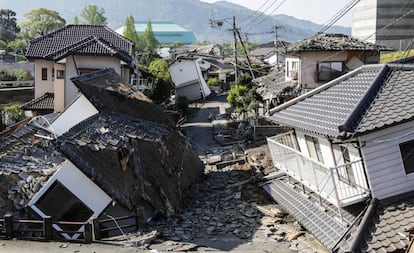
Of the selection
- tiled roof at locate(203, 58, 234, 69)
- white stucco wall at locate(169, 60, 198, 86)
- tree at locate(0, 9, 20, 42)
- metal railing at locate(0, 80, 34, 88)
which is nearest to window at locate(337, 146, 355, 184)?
white stucco wall at locate(169, 60, 198, 86)

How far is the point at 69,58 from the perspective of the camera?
1184 inches

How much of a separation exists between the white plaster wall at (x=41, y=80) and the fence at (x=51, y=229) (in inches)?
866

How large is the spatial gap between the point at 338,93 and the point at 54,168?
29.8 ft

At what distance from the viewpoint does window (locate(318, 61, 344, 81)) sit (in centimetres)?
2888

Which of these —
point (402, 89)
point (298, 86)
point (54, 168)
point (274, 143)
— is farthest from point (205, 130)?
point (402, 89)

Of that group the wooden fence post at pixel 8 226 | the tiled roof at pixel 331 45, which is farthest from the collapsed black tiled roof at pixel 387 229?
the tiled roof at pixel 331 45

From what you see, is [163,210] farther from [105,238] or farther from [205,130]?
[205,130]

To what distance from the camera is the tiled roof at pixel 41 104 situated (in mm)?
31423

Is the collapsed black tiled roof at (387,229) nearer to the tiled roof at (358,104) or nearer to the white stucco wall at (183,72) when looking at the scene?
the tiled roof at (358,104)

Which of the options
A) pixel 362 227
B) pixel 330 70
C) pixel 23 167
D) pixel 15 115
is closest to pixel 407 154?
pixel 362 227

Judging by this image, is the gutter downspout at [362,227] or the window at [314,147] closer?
the gutter downspout at [362,227]

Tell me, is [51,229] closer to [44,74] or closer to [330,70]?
[330,70]

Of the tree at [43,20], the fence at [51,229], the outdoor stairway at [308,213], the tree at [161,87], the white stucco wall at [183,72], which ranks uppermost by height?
the tree at [43,20]

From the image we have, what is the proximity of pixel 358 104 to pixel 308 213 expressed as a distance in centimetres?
357
